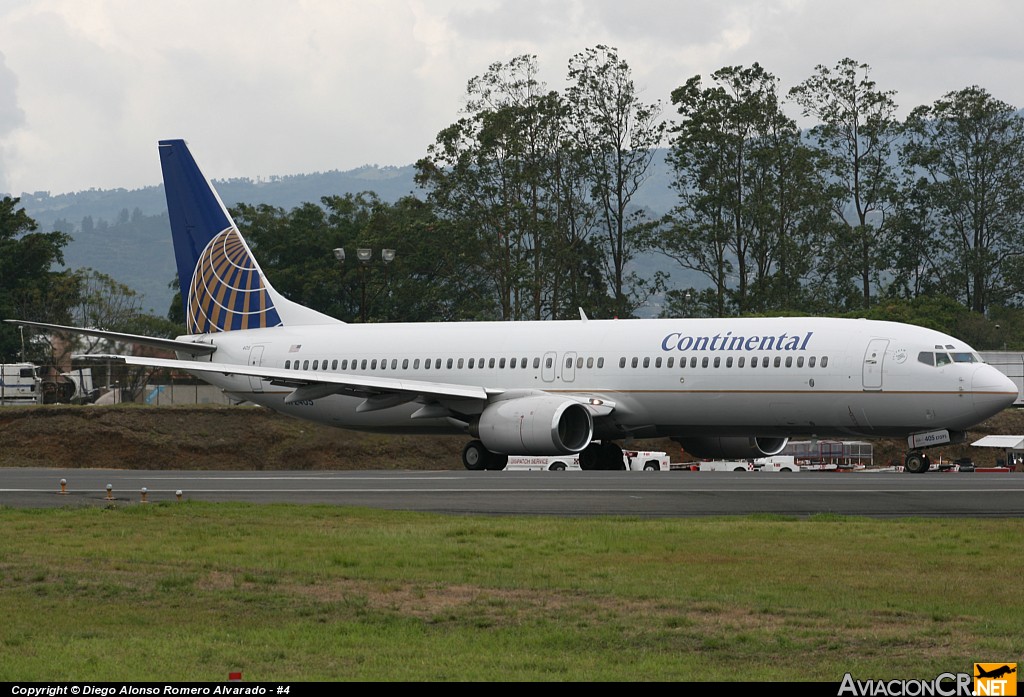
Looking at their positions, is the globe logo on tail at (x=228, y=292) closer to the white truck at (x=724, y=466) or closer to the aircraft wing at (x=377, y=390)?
the aircraft wing at (x=377, y=390)

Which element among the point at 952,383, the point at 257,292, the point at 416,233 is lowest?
the point at 952,383

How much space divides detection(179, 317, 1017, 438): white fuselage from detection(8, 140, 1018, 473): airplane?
0.04 metres

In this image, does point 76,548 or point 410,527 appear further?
point 410,527

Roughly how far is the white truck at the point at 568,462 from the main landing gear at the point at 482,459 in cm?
662

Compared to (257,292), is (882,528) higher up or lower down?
lower down

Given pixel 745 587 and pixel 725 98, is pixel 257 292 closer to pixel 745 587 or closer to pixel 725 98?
pixel 745 587

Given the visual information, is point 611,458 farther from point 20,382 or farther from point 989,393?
point 20,382

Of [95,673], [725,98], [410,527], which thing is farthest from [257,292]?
[725,98]

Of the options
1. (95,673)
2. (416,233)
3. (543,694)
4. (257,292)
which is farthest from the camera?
(416,233)

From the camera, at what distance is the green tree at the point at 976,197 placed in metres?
85.9

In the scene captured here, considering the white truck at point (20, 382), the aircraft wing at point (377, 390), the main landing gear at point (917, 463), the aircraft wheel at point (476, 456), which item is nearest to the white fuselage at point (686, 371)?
the aircraft wing at point (377, 390)

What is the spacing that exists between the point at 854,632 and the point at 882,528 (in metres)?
6.90

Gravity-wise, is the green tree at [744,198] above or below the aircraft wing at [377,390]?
above

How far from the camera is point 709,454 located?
123ft
